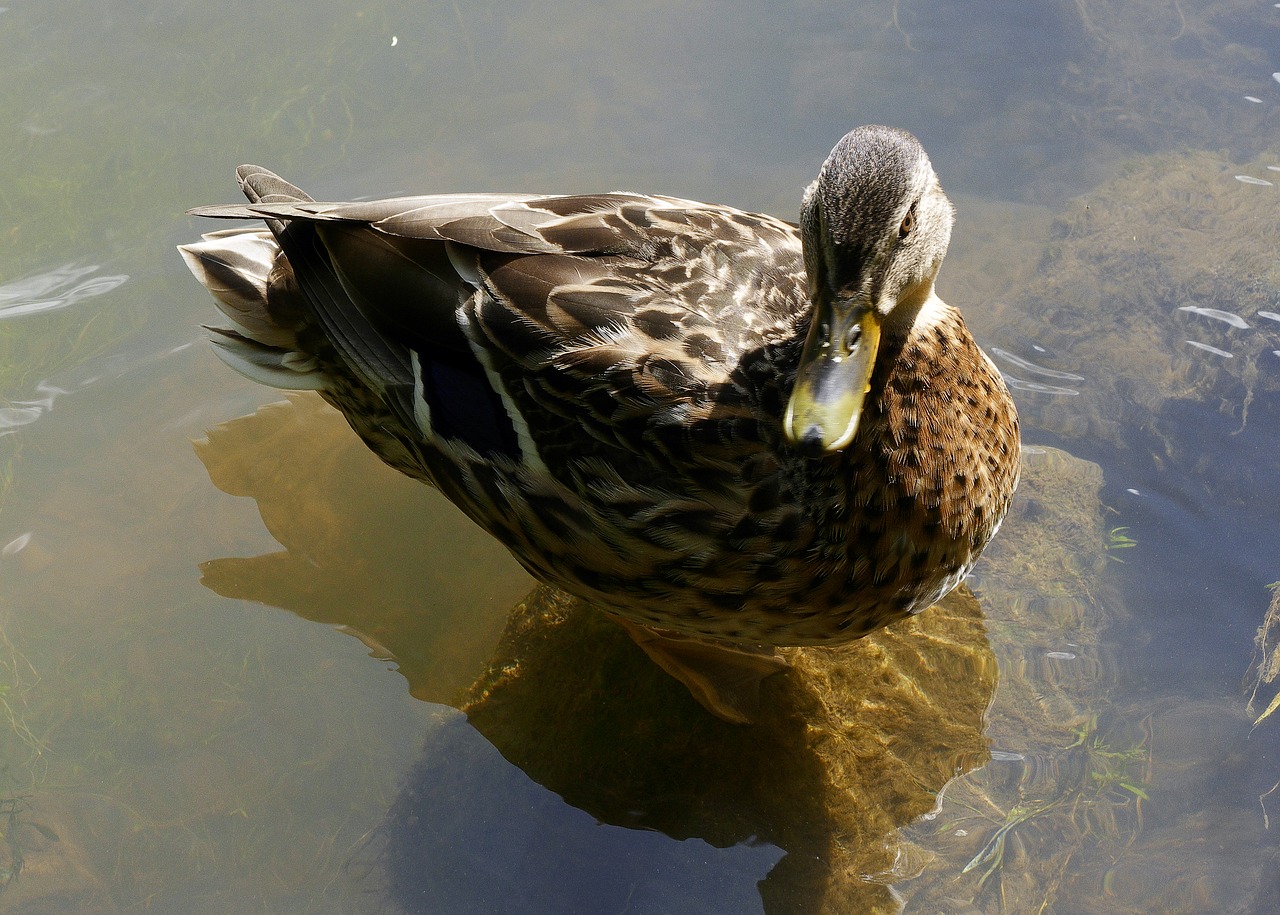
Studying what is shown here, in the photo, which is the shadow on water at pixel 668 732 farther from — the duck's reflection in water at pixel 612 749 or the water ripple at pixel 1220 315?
the water ripple at pixel 1220 315

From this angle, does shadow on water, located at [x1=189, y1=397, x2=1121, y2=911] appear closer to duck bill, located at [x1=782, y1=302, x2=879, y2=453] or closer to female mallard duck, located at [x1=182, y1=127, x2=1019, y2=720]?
female mallard duck, located at [x1=182, y1=127, x2=1019, y2=720]

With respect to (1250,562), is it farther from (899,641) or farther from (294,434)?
(294,434)

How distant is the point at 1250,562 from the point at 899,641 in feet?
4.31

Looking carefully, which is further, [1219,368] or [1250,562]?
[1219,368]

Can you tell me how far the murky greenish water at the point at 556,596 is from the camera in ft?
11.3

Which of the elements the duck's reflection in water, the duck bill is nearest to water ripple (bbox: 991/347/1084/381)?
the duck's reflection in water

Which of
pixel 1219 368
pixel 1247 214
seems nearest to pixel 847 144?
pixel 1219 368

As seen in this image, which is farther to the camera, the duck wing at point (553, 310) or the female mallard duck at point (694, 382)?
the duck wing at point (553, 310)

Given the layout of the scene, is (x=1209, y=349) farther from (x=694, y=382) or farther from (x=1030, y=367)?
(x=694, y=382)

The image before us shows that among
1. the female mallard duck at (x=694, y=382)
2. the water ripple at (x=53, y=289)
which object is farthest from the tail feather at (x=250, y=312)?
the water ripple at (x=53, y=289)

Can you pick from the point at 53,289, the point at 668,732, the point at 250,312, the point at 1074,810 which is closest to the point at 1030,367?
the point at 1074,810

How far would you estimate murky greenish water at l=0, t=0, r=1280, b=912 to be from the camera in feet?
11.3

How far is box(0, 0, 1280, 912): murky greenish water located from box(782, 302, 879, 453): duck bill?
1.58m

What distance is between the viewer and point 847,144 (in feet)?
8.51
